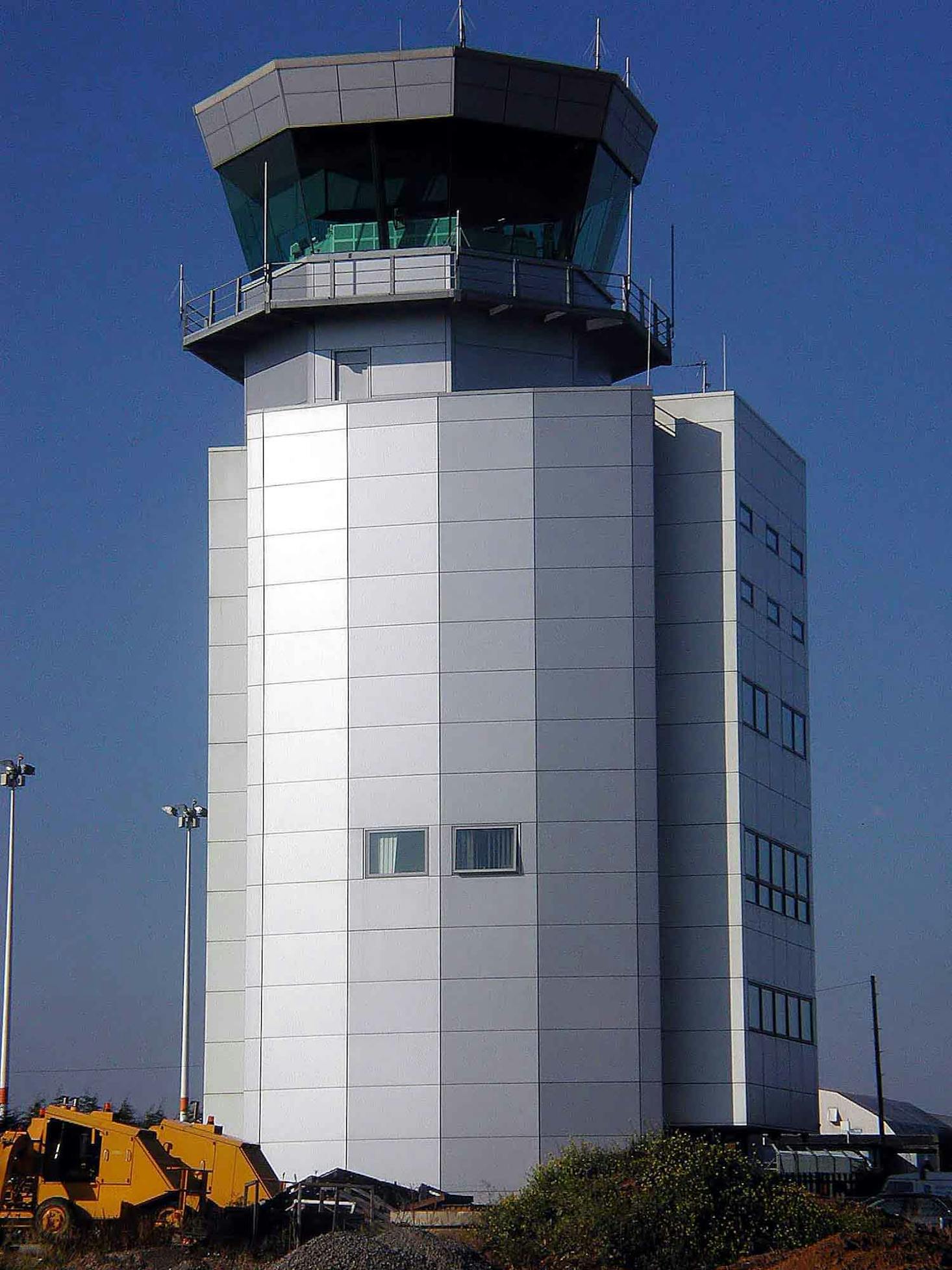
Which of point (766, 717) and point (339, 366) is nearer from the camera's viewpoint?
point (766, 717)

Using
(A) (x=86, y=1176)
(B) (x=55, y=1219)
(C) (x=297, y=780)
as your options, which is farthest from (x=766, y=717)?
(B) (x=55, y=1219)

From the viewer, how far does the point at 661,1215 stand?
3188cm

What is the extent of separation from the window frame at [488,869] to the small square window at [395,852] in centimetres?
68

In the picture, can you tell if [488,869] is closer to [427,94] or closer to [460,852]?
[460,852]

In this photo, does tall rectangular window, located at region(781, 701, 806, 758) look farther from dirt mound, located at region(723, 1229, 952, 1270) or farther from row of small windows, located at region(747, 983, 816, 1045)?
dirt mound, located at region(723, 1229, 952, 1270)

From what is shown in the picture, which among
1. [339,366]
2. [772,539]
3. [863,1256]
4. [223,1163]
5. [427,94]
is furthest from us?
[772,539]

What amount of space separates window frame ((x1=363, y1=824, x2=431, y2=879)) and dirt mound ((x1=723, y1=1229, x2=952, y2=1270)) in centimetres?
1519

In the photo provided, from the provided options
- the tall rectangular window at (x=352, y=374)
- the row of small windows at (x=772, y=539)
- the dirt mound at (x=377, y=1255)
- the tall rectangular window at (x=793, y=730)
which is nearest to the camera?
the dirt mound at (x=377, y=1255)

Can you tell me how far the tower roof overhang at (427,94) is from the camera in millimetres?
46656

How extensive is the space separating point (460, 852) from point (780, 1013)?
9.79 m

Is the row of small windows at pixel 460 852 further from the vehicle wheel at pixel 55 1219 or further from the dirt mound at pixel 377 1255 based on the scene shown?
the dirt mound at pixel 377 1255

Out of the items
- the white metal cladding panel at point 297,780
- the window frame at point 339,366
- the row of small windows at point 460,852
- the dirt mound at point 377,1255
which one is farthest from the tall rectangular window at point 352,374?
the dirt mound at point 377,1255

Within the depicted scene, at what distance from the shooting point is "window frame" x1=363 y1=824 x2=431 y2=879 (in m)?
43.8

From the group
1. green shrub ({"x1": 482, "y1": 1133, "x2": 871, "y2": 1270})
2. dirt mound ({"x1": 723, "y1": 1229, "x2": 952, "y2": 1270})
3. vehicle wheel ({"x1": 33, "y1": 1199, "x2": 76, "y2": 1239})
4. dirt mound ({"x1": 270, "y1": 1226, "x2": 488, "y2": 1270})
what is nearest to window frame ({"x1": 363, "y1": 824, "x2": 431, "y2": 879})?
green shrub ({"x1": 482, "y1": 1133, "x2": 871, "y2": 1270})
